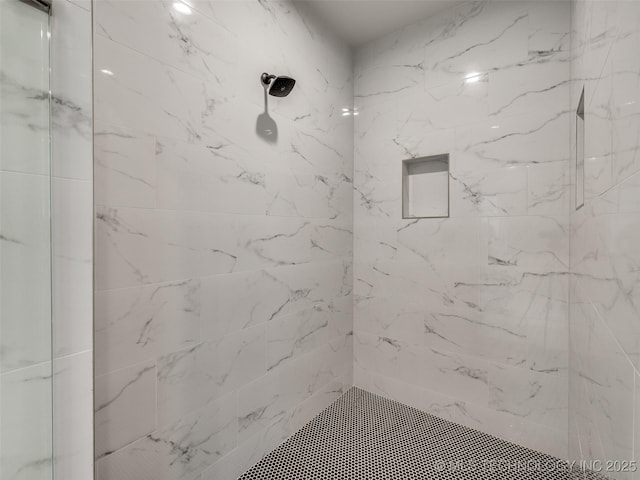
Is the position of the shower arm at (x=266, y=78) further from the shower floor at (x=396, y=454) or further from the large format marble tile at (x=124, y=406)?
the shower floor at (x=396, y=454)

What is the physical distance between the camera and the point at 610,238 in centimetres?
74

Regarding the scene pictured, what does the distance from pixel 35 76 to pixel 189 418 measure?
1276 mm

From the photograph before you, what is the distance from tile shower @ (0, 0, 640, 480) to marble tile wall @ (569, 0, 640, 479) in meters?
0.01

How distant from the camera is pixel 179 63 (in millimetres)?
1270

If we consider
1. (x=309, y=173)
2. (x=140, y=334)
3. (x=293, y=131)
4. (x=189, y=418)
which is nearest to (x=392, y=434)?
(x=189, y=418)

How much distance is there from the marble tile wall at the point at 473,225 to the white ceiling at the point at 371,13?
0.24 feet

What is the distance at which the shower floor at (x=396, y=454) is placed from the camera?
1.54 m

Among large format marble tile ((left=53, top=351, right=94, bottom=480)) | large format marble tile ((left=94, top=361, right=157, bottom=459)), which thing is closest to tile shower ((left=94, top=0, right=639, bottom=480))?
large format marble tile ((left=94, top=361, right=157, bottom=459))

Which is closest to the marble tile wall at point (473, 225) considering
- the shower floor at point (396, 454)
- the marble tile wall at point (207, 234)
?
the shower floor at point (396, 454)

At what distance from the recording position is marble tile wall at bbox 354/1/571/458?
1.71 m

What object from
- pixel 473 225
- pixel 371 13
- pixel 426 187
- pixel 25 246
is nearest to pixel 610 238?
pixel 473 225

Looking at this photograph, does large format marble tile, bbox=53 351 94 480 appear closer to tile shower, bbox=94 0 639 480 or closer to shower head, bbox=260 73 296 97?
tile shower, bbox=94 0 639 480

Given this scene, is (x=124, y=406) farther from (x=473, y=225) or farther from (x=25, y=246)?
(x=473, y=225)

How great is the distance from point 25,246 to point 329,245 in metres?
1.63
